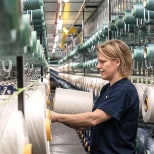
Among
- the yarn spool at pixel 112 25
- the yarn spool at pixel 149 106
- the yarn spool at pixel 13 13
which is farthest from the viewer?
the yarn spool at pixel 112 25

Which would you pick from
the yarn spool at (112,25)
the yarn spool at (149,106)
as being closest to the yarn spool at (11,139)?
the yarn spool at (149,106)

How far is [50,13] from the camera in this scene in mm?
10602

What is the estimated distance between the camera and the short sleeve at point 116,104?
1817mm

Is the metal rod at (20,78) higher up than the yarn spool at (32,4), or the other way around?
the yarn spool at (32,4)

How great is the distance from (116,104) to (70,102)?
642 millimetres

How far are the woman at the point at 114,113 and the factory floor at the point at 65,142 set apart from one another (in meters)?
4.17

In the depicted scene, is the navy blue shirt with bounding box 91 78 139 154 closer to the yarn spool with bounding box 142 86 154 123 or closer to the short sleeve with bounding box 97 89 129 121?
the short sleeve with bounding box 97 89 129 121

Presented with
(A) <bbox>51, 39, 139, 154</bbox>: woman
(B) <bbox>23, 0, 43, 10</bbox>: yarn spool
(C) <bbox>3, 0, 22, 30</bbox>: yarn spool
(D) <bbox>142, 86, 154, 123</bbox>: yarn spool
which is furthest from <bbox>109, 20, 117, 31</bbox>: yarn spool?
(C) <bbox>3, 0, 22, 30</bbox>: yarn spool

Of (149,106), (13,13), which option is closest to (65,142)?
(149,106)

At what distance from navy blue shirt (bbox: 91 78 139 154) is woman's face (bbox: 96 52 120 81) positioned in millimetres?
68

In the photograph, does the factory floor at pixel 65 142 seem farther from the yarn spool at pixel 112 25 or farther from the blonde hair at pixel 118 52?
the blonde hair at pixel 118 52

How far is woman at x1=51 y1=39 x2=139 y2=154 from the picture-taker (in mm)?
1838

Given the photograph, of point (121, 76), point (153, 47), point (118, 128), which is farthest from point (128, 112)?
point (153, 47)

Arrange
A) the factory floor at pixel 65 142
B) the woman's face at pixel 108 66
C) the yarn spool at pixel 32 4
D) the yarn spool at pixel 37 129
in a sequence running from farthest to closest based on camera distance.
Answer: the factory floor at pixel 65 142 < the yarn spool at pixel 32 4 < the woman's face at pixel 108 66 < the yarn spool at pixel 37 129
